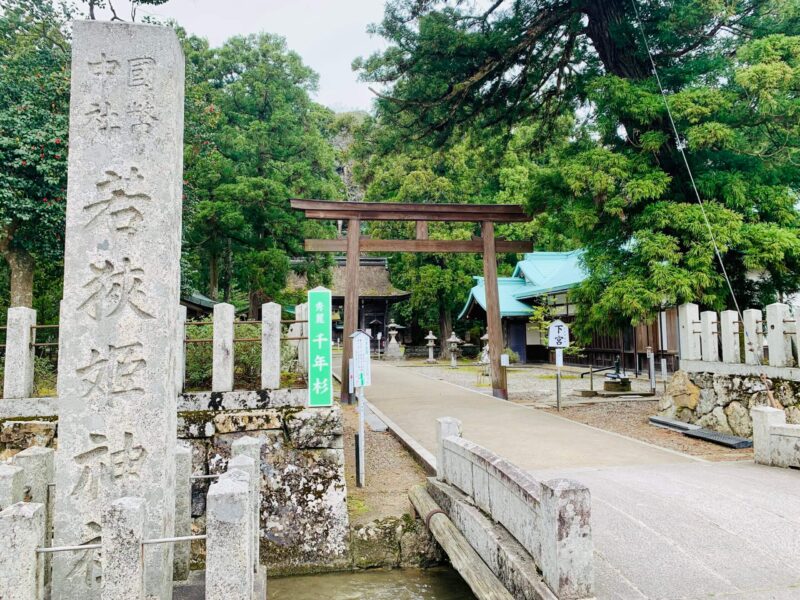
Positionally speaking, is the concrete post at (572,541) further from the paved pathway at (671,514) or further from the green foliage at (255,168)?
the green foliage at (255,168)

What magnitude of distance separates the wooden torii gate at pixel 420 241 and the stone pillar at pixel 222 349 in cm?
713

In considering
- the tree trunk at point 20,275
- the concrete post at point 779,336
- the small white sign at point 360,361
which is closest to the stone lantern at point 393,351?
the tree trunk at point 20,275

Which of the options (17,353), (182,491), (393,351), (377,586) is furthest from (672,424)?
(393,351)

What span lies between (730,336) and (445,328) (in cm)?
2126

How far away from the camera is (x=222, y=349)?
560cm

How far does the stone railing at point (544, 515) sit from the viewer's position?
2863mm

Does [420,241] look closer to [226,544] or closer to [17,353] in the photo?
[17,353]

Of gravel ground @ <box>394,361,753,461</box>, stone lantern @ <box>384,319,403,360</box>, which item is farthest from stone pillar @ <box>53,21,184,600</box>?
stone lantern @ <box>384,319,403,360</box>

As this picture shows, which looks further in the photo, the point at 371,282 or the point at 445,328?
the point at 371,282

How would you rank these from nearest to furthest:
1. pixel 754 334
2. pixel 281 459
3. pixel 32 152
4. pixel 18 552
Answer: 1. pixel 18 552
2. pixel 281 459
3. pixel 754 334
4. pixel 32 152

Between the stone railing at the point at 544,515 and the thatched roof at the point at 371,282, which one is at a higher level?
the thatched roof at the point at 371,282

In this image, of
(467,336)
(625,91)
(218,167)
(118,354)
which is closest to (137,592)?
(118,354)

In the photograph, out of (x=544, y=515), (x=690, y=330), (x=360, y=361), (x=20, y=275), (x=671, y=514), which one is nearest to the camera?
(x=544, y=515)

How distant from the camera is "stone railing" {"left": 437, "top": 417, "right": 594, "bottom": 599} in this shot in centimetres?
286
